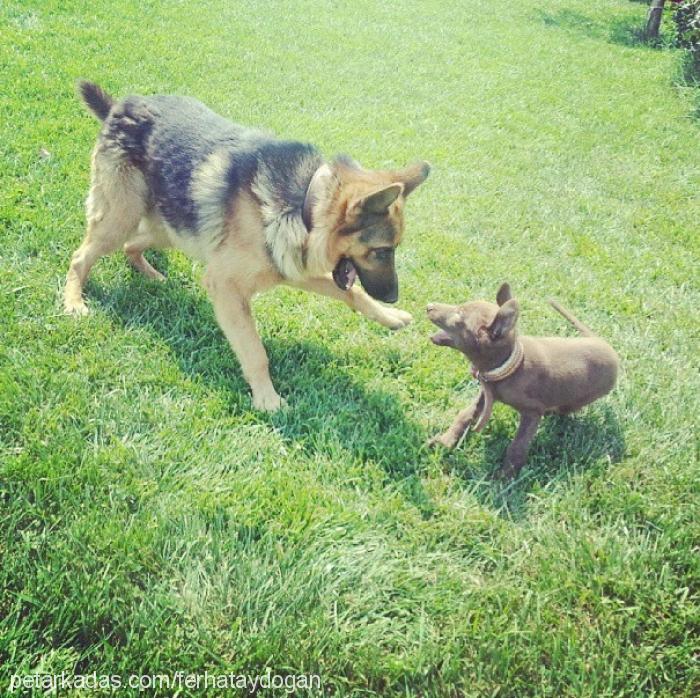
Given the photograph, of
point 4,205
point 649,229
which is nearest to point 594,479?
point 649,229

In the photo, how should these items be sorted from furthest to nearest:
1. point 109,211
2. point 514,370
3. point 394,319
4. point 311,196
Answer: point 394,319 < point 109,211 < point 311,196 < point 514,370

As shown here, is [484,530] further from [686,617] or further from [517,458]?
[686,617]

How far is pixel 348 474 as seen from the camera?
2.76m

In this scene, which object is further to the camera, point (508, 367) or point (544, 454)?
point (544, 454)

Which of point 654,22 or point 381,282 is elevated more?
point 654,22

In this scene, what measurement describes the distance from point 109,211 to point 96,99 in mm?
959

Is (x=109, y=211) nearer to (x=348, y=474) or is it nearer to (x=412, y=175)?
(x=412, y=175)

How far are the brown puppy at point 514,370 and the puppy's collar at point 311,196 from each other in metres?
0.90

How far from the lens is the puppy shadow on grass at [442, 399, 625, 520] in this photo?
9.01ft

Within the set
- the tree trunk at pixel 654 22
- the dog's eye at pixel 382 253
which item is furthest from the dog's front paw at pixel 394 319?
the tree trunk at pixel 654 22

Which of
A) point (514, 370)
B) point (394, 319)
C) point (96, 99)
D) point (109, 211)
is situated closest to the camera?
point (514, 370)

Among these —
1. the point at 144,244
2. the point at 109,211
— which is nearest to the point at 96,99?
the point at 109,211

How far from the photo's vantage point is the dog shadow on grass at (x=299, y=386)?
2.91m

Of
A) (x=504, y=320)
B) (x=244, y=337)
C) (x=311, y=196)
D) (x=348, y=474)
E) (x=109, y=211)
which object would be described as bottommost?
(x=348, y=474)
